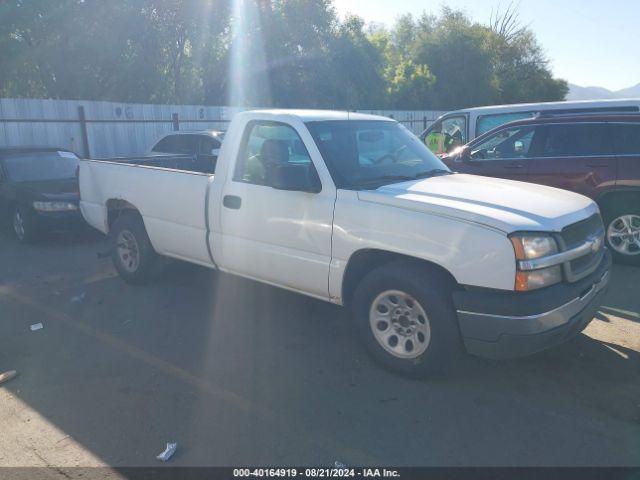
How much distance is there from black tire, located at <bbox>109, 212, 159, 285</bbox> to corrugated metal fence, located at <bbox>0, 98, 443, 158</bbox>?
780 cm

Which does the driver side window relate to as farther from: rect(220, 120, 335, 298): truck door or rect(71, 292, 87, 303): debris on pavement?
rect(71, 292, 87, 303): debris on pavement

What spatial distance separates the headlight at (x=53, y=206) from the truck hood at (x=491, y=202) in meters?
6.22

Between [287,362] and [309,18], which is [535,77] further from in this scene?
[287,362]

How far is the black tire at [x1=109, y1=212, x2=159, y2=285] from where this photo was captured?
6.17 m

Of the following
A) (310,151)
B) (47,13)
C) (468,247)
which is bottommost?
A: (468,247)

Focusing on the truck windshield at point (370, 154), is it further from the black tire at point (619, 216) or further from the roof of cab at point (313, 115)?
the black tire at point (619, 216)

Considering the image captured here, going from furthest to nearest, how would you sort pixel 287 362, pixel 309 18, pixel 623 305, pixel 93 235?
pixel 309 18 < pixel 93 235 < pixel 623 305 < pixel 287 362

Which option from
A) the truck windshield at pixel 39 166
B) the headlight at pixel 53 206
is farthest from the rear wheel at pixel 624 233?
the truck windshield at pixel 39 166

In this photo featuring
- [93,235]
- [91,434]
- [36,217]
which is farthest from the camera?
[93,235]

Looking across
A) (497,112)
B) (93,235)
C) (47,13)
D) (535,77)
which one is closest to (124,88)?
(47,13)

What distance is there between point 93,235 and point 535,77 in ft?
155

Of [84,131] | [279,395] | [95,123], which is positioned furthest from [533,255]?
[95,123]

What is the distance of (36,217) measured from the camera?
28.1ft

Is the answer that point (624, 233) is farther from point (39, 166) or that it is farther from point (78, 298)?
point (39, 166)
